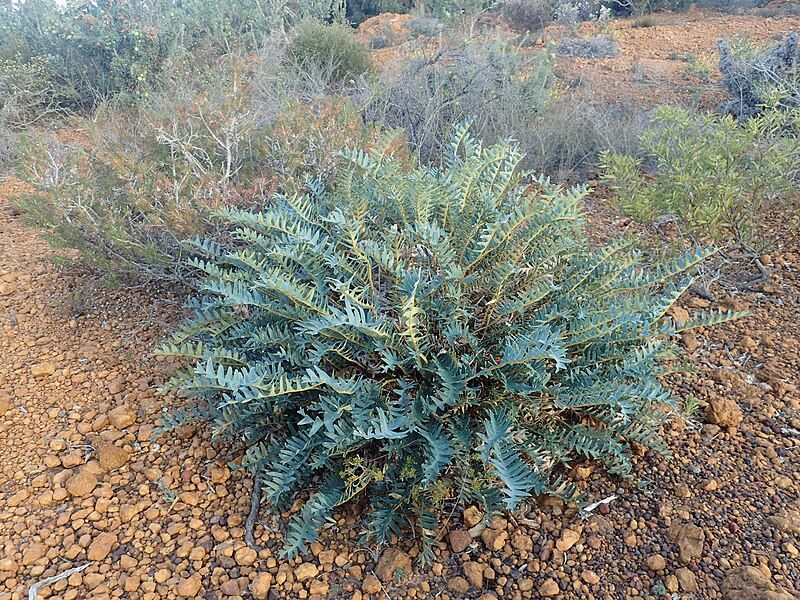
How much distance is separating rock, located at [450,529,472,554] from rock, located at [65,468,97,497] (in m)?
1.24

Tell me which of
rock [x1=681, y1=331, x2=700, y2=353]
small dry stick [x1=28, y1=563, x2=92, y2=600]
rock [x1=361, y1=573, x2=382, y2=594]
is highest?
rock [x1=681, y1=331, x2=700, y2=353]

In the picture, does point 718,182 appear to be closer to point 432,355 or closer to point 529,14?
point 432,355

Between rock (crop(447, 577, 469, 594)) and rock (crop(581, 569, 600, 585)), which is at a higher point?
rock (crop(581, 569, 600, 585))

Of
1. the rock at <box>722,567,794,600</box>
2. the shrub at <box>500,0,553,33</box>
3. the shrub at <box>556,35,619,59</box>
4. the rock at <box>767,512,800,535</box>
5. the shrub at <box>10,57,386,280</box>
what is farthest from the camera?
the shrub at <box>500,0,553,33</box>

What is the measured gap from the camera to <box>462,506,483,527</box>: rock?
1.97 metres

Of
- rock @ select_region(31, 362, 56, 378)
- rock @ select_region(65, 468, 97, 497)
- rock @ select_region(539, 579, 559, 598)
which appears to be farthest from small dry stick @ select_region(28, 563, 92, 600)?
rock @ select_region(539, 579, 559, 598)

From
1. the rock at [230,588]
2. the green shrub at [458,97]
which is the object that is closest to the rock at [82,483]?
the rock at [230,588]

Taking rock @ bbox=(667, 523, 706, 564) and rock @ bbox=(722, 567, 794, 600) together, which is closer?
rock @ bbox=(722, 567, 794, 600)

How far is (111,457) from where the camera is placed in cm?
224

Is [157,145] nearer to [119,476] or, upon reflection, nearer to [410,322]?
[119,476]

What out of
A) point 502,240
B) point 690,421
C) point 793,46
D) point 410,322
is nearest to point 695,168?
point 690,421

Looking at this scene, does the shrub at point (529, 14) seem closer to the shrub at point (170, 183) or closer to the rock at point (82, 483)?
the shrub at point (170, 183)

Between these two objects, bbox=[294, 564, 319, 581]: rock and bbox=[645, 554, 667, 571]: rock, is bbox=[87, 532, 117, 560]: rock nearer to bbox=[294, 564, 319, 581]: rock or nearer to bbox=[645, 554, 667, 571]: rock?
bbox=[294, 564, 319, 581]: rock

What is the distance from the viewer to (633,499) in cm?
202
